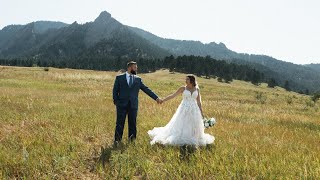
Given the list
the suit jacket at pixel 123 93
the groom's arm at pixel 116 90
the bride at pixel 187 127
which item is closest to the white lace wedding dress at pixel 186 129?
the bride at pixel 187 127

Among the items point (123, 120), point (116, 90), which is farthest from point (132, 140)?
point (116, 90)

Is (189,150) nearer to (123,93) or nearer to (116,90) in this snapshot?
(123,93)

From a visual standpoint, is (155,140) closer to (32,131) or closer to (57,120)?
(32,131)

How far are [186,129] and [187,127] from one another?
0.08 m

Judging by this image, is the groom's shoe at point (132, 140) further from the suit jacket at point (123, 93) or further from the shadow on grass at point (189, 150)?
the shadow on grass at point (189, 150)

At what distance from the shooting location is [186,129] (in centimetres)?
1145

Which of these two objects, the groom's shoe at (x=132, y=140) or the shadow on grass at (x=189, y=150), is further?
the groom's shoe at (x=132, y=140)

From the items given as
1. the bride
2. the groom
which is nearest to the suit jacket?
the groom

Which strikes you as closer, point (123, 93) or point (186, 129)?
point (186, 129)

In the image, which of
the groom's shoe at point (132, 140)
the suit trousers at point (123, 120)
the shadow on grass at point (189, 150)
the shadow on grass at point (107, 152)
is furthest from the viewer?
the suit trousers at point (123, 120)

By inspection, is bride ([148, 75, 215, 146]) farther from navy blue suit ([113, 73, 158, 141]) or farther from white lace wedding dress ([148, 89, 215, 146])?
navy blue suit ([113, 73, 158, 141])

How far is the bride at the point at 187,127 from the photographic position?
11227mm

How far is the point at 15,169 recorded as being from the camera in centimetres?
834

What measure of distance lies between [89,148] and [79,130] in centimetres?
264
